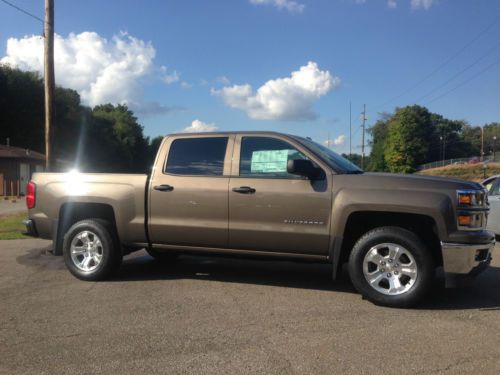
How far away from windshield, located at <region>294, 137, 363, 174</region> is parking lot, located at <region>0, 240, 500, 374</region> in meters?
1.48

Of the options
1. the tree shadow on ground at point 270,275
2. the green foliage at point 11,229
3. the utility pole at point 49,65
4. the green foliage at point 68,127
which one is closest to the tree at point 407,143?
the green foliage at point 68,127

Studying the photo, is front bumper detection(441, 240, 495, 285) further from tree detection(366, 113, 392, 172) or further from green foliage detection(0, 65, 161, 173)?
tree detection(366, 113, 392, 172)

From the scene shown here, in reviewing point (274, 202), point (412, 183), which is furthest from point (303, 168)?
point (412, 183)

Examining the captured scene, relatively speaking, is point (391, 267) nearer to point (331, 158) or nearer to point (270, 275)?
point (331, 158)

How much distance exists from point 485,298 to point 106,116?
7738 cm

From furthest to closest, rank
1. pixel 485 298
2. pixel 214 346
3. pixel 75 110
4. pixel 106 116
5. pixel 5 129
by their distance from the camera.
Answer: pixel 106 116
pixel 75 110
pixel 5 129
pixel 485 298
pixel 214 346

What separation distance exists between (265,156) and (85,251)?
109 inches

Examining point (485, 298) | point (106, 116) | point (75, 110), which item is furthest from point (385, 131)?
point (485, 298)

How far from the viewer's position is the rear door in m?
5.59

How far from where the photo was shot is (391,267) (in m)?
4.93

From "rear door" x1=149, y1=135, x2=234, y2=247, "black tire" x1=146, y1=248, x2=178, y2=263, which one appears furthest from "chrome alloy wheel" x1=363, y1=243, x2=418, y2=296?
"black tire" x1=146, y1=248, x2=178, y2=263

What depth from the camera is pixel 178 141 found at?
6082 mm

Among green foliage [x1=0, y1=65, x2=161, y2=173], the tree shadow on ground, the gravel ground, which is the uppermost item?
green foliage [x1=0, y1=65, x2=161, y2=173]

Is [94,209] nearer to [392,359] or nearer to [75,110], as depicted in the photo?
[392,359]
